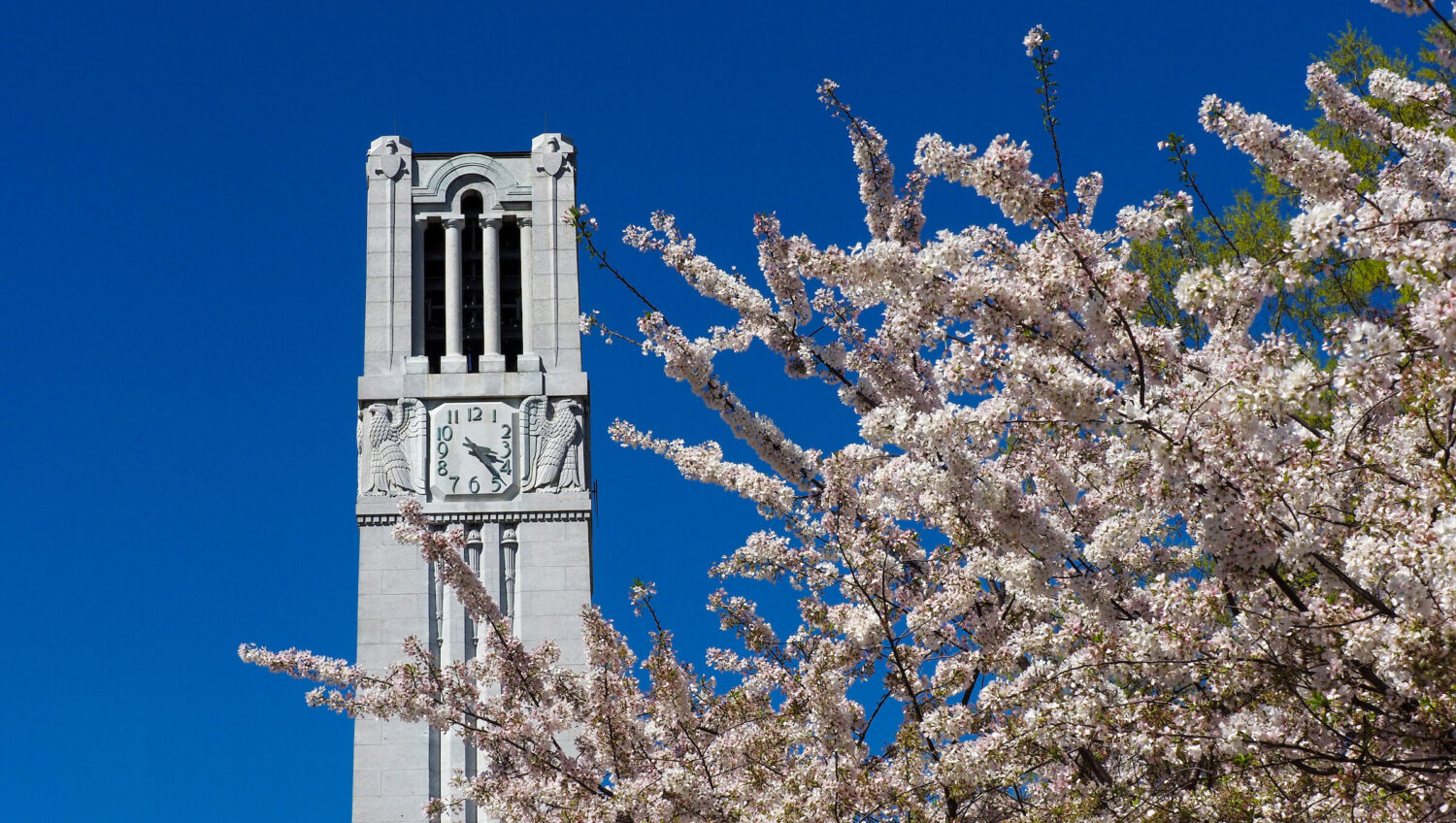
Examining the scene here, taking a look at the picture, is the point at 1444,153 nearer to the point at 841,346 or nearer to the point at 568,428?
the point at 841,346

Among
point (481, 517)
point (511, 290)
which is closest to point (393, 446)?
point (481, 517)

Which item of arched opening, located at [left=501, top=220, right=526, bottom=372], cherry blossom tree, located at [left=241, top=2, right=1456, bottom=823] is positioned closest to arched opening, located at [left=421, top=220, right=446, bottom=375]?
arched opening, located at [left=501, top=220, right=526, bottom=372]

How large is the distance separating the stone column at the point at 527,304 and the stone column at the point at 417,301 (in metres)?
1.70

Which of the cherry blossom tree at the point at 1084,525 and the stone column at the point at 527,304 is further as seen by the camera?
the stone column at the point at 527,304

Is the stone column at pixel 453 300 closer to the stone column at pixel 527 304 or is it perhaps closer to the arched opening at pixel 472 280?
the arched opening at pixel 472 280

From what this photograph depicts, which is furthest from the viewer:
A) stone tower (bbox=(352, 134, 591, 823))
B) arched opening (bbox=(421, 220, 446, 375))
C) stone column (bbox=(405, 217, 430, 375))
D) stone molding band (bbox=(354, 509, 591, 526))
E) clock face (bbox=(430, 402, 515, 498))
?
arched opening (bbox=(421, 220, 446, 375))

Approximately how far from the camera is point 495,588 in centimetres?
2947

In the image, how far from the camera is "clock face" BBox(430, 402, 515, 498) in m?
30.1

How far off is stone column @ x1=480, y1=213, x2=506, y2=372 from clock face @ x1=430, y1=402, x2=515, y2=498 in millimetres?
932

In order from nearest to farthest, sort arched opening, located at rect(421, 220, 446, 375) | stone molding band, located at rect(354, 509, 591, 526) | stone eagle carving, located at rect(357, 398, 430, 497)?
stone molding band, located at rect(354, 509, 591, 526)
stone eagle carving, located at rect(357, 398, 430, 497)
arched opening, located at rect(421, 220, 446, 375)

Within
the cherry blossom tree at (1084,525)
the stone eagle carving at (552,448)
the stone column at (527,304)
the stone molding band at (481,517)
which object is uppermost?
the stone column at (527,304)

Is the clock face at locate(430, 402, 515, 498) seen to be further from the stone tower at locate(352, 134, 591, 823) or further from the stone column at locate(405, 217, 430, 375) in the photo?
the stone column at locate(405, 217, 430, 375)

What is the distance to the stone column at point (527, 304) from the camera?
31.1 metres

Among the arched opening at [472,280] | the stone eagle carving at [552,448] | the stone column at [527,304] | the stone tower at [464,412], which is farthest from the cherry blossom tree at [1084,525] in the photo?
the arched opening at [472,280]
